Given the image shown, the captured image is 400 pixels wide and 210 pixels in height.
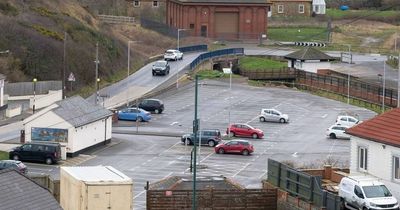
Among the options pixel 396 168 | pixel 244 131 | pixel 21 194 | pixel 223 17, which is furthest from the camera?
pixel 223 17

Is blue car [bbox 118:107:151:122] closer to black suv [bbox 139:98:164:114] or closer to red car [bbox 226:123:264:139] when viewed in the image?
black suv [bbox 139:98:164:114]

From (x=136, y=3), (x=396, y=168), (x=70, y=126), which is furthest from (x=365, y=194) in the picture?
(x=136, y=3)

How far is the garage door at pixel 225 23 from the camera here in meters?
132

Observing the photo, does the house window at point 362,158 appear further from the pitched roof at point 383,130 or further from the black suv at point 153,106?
the black suv at point 153,106

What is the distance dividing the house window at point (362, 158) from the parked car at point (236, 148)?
18.3 meters

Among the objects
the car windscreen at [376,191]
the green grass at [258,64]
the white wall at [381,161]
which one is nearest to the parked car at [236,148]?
the white wall at [381,161]

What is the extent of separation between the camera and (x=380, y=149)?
42469 millimetres

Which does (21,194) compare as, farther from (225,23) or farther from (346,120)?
(225,23)

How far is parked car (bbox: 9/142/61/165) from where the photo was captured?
56.6 meters

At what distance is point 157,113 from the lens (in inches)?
3100

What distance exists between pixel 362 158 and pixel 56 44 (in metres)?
50.3

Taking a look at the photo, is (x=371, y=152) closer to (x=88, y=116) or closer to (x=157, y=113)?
(x=88, y=116)

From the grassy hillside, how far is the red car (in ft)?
69.2

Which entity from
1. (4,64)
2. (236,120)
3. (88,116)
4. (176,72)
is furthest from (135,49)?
(88,116)
